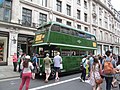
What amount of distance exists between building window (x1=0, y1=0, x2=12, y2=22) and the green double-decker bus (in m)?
7.45

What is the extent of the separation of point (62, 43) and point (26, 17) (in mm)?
10345

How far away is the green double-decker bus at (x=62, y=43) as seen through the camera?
1134 centimetres

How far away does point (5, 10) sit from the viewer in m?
18.3

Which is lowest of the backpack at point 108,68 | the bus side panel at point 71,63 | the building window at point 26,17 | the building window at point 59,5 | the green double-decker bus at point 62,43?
the bus side panel at point 71,63

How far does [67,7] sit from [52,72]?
64.3 feet

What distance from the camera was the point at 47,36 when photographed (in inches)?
436

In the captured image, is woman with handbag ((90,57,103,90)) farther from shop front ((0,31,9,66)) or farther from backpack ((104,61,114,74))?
shop front ((0,31,9,66))

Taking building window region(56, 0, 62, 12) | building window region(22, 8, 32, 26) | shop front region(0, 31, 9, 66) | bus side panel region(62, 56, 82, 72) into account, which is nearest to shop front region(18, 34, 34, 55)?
building window region(22, 8, 32, 26)

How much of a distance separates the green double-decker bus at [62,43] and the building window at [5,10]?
7453 mm

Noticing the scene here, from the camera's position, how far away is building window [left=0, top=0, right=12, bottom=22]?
17.9 metres

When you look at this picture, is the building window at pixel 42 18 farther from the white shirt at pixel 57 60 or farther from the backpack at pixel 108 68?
the backpack at pixel 108 68

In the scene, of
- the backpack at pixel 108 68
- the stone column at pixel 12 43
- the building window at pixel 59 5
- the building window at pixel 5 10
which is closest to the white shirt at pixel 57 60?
the backpack at pixel 108 68

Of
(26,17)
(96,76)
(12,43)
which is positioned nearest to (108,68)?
(96,76)

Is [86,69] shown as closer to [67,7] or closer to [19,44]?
[19,44]
